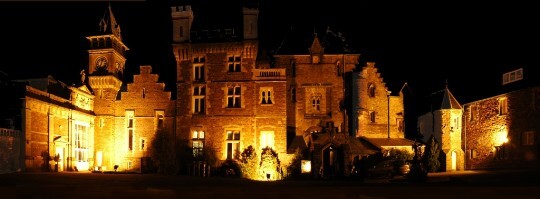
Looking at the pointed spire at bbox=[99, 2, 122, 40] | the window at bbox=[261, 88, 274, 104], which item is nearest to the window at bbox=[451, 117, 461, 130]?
the window at bbox=[261, 88, 274, 104]

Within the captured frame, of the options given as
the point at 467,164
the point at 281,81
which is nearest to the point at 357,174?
the point at 281,81

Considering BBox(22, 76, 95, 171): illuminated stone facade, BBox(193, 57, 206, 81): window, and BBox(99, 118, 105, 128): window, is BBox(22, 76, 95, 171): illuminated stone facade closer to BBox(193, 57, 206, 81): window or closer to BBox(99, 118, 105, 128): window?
BBox(99, 118, 105, 128): window

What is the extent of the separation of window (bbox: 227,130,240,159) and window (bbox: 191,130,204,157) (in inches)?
85.5

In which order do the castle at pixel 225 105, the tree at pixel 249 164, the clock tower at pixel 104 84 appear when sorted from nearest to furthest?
the tree at pixel 249 164 → the castle at pixel 225 105 → the clock tower at pixel 104 84

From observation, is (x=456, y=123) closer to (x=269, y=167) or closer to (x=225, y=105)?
(x=269, y=167)

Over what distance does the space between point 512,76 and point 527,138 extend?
5273 millimetres

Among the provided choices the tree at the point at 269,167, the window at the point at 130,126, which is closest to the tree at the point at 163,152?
the window at the point at 130,126

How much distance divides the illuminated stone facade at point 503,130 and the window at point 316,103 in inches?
495

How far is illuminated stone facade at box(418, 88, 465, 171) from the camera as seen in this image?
5038cm

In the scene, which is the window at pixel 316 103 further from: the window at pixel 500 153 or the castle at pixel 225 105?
the window at pixel 500 153

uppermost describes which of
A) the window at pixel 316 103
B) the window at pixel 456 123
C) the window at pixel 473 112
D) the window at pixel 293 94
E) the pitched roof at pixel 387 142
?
the window at pixel 293 94

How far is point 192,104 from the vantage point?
158 ft

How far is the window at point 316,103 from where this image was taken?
165ft

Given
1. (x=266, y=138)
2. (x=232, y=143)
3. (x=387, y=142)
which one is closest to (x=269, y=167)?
(x=266, y=138)
